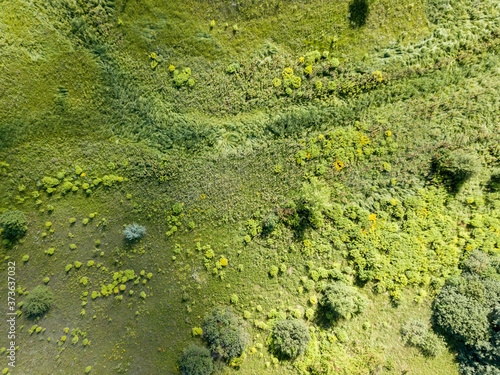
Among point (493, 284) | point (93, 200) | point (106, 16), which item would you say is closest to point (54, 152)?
point (93, 200)

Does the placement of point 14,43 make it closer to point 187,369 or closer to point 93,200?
point 93,200

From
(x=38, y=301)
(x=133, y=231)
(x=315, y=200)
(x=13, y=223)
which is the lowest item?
(x=38, y=301)

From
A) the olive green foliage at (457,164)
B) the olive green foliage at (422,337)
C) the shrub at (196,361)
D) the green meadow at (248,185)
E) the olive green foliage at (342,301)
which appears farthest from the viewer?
the green meadow at (248,185)

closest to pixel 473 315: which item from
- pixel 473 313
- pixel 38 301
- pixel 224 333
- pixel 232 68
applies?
pixel 473 313

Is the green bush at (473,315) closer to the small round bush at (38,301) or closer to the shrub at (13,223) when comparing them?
the small round bush at (38,301)

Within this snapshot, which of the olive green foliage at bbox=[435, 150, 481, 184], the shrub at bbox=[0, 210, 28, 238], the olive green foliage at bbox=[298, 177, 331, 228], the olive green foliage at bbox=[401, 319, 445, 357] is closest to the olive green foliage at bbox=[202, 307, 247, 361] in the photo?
the olive green foliage at bbox=[298, 177, 331, 228]

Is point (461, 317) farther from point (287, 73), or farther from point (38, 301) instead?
point (38, 301)

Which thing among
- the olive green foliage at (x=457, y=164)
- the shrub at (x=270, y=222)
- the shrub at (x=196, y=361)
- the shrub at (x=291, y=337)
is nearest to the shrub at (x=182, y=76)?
the shrub at (x=270, y=222)
